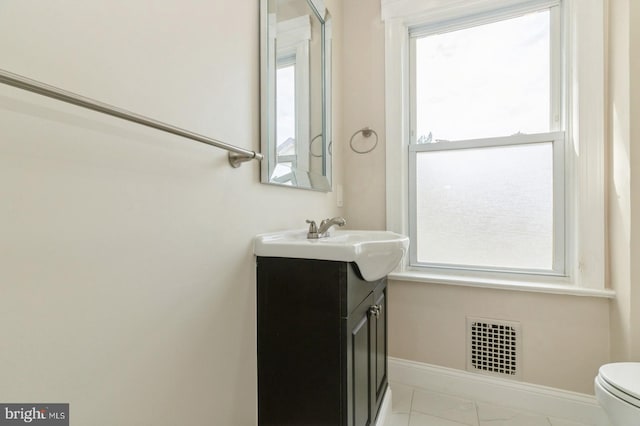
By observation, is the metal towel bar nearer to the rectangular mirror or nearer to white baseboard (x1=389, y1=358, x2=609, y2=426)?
the rectangular mirror

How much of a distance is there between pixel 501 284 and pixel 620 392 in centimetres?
62

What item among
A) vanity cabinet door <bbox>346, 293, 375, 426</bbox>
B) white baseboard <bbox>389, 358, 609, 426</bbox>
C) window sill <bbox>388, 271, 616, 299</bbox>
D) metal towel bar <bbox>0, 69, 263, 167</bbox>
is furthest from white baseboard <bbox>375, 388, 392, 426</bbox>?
metal towel bar <bbox>0, 69, 263, 167</bbox>

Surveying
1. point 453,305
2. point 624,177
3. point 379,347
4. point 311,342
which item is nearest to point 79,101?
point 311,342

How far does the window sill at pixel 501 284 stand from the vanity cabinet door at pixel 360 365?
61cm

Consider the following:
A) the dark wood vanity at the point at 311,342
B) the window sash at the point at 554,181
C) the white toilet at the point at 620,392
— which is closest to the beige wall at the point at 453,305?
the window sash at the point at 554,181

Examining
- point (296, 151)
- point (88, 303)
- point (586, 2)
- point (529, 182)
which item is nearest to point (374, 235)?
point (296, 151)

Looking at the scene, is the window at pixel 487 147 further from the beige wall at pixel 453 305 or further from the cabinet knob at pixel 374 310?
the cabinet knob at pixel 374 310

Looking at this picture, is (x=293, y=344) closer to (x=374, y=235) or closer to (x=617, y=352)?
(x=374, y=235)

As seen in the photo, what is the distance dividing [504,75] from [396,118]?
0.65 m

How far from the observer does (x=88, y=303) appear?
0.60m

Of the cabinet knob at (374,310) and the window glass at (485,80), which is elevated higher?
the window glass at (485,80)

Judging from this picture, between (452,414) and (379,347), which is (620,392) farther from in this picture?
(379,347)

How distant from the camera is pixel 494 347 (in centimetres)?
164

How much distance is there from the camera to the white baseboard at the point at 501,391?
4.84ft
